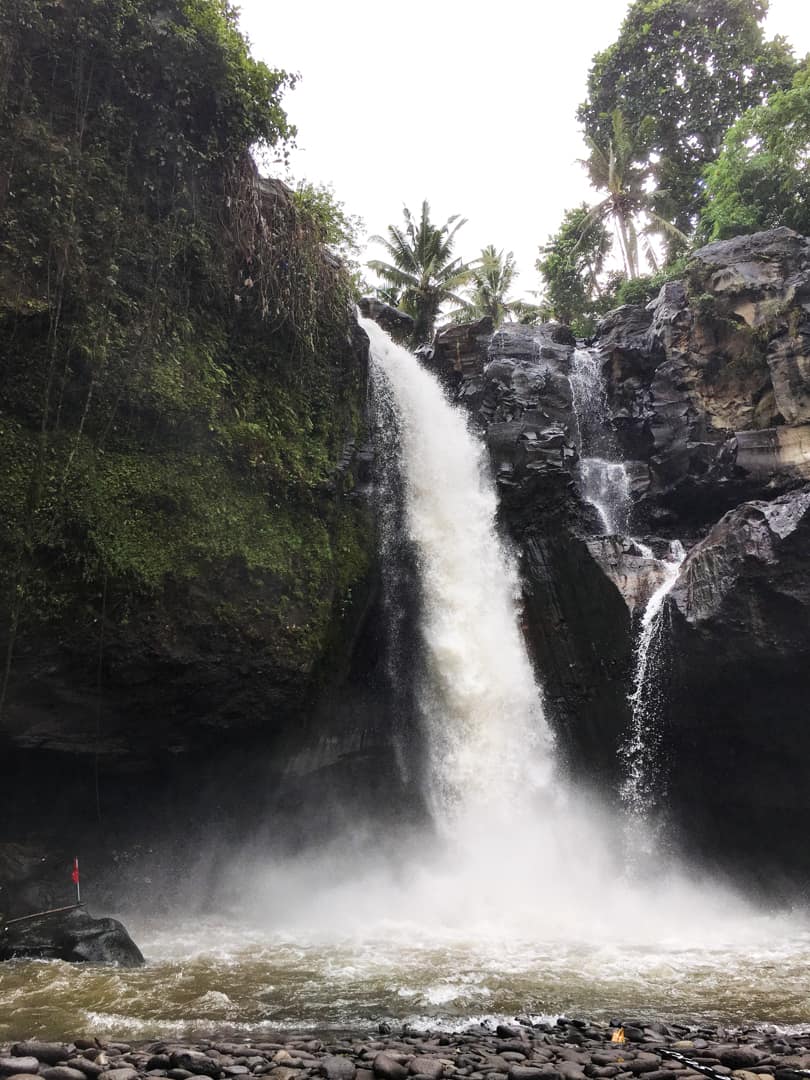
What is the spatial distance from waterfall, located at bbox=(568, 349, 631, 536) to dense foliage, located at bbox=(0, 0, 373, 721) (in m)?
5.68

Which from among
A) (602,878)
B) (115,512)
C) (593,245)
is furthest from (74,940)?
(593,245)

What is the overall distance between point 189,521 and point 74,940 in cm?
485

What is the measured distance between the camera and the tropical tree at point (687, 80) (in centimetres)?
2428

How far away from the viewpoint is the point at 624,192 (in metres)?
24.8

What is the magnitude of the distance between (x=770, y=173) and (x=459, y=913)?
19086 mm

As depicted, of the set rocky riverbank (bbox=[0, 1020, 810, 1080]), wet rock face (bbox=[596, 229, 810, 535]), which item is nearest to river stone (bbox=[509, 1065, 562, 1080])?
rocky riverbank (bbox=[0, 1020, 810, 1080])

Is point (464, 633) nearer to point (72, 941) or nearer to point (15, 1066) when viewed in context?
point (72, 941)

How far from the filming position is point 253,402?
1037 centimetres

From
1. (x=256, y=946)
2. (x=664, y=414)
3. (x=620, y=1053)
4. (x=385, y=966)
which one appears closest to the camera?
(x=620, y=1053)

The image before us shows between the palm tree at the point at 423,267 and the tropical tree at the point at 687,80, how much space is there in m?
7.48

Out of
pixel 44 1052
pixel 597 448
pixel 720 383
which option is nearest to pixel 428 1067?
pixel 44 1052

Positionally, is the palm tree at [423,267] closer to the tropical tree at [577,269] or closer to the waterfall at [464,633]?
the tropical tree at [577,269]

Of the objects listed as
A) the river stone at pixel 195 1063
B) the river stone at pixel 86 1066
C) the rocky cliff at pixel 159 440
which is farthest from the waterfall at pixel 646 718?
the river stone at pixel 86 1066

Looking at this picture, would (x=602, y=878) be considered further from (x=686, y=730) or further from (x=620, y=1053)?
(x=620, y=1053)
